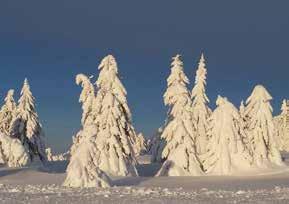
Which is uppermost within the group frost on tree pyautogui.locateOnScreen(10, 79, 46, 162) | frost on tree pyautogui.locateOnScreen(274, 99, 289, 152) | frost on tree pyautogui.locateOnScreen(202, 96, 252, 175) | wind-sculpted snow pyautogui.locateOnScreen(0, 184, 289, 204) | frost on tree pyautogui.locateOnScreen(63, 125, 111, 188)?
frost on tree pyautogui.locateOnScreen(274, 99, 289, 152)

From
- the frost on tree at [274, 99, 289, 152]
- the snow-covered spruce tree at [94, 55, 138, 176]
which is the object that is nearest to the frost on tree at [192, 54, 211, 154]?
the snow-covered spruce tree at [94, 55, 138, 176]

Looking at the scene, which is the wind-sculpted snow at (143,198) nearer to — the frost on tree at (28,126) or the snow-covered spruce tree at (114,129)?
the snow-covered spruce tree at (114,129)

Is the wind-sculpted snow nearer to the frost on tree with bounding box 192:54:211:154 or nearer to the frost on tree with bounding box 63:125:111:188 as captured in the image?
the frost on tree with bounding box 63:125:111:188

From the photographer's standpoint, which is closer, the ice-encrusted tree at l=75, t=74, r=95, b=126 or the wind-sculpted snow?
the wind-sculpted snow

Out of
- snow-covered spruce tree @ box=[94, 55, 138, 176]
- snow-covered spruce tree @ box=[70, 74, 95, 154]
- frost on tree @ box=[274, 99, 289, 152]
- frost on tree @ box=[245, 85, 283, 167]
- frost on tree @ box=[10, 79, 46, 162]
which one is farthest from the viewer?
frost on tree @ box=[274, 99, 289, 152]

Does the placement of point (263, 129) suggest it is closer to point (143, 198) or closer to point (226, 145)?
point (226, 145)

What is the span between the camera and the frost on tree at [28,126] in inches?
2817

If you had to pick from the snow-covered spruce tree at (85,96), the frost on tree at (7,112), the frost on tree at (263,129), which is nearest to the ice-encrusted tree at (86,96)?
the snow-covered spruce tree at (85,96)

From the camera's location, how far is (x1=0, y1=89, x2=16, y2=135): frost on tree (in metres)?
80.0

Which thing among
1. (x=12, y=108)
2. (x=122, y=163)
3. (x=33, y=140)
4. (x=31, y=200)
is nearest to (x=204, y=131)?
(x=122, y=163)

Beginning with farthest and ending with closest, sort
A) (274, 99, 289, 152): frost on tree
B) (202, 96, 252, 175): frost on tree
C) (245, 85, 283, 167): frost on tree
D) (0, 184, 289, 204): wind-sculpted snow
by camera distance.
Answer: (274, 99, 289, 152): frost on tree → (245, 85, 283, 167): frost on tree → (202, 96, 252, 175): frost on tree → (0, 184, 289, 204): wind-sculpted snow

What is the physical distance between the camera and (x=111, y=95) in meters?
49.5

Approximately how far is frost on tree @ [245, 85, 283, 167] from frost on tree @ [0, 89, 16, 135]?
3829 centimetres

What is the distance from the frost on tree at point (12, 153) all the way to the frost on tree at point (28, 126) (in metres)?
10.9
